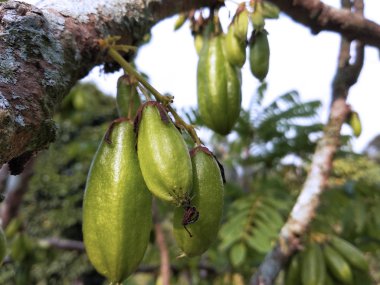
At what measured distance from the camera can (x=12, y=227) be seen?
2691 mm

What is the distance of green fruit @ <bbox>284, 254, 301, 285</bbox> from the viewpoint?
2100 mm

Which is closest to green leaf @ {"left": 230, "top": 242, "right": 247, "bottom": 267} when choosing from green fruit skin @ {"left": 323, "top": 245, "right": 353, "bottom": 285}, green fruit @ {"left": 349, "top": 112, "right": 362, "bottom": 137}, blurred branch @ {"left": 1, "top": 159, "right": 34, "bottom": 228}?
green fruit skin @ {"left": 323, "top": 245, "right": 353, "bottom": 285}

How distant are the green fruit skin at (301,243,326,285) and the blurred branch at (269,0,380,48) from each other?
0.88 metres

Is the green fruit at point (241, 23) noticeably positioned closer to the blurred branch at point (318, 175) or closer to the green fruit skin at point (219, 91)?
the green fruit skin at point (219, 91)

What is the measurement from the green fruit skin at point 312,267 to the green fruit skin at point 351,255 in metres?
0.12

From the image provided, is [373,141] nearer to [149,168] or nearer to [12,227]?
[12,227]

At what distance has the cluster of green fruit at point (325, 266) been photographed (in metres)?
2.04

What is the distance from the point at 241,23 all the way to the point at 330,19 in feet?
1.33

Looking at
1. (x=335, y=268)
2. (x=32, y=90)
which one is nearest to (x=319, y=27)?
(x=335, y=268)

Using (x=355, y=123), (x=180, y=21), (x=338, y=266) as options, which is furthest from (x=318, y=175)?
(x=180, y=21)

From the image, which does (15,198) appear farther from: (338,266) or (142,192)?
(142,192)

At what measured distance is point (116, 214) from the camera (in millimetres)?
1077

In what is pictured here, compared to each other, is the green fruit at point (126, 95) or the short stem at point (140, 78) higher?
the short stem at point (140, 78)

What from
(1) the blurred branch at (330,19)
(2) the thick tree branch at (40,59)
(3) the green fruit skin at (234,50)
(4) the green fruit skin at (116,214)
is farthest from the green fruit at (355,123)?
(4) the green fruit skin at (116,214)
